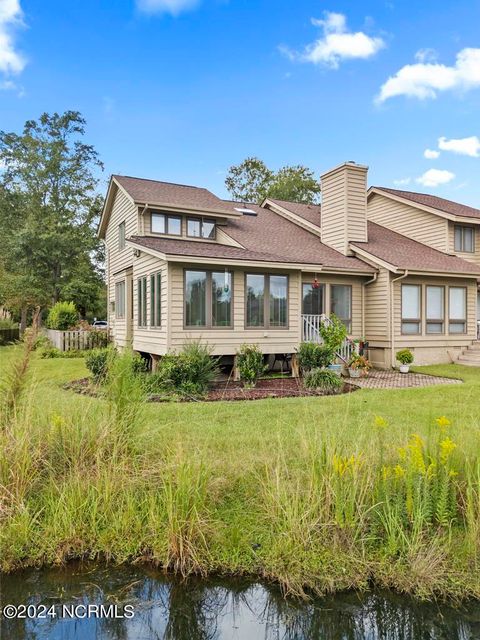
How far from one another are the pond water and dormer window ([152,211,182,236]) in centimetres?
1155

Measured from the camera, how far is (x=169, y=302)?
10.5 metres

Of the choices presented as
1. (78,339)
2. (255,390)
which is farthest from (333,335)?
(78,339)

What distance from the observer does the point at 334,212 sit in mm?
15633

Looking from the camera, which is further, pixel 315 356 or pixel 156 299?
pixel 156 299

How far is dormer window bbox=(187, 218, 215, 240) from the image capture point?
13859mm

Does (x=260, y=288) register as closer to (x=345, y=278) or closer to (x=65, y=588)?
(x=345, y=278)

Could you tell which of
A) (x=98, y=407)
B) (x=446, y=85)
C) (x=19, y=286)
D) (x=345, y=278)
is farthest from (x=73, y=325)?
(x=446, y=85)

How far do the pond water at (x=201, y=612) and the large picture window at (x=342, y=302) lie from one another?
37.8ft

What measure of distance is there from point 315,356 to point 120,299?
8418 millimetres

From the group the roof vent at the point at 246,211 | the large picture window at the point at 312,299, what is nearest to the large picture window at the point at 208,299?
the large picture window at the point at 312,299

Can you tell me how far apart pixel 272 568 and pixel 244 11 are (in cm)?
1409

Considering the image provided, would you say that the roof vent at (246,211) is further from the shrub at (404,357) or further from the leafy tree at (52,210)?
the leafy tree at (52,210)

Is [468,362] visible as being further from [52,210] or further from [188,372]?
[52,210]

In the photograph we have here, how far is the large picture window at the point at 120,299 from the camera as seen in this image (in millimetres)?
15689
